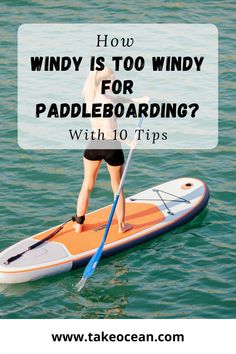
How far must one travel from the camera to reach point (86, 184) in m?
11.9

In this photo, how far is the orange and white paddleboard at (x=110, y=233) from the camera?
37.4ft

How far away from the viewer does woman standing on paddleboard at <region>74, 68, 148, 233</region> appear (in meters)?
11.3

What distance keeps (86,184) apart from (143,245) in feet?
3.45

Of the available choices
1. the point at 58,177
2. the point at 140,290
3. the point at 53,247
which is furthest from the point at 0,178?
the point at 140,290

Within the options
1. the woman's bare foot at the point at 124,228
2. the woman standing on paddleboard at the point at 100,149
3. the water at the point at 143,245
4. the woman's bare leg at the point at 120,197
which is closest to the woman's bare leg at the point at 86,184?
the woman standing on paddleboard at the point at 100,149

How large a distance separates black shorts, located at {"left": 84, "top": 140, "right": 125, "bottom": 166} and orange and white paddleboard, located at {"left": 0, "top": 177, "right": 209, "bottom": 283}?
3.22 ft

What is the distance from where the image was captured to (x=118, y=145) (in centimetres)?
1160

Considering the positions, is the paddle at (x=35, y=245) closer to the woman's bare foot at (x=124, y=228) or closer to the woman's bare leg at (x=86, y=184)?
the woman's bare leg at (x=86, y=184)

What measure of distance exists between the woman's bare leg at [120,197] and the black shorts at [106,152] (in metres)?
0.09

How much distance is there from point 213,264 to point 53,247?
1.83 m

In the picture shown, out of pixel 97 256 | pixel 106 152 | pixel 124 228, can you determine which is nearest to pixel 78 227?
pixel 124 228

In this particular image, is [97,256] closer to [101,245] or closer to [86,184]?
[101,245]

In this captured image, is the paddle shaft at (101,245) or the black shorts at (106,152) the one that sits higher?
the black shorts at (106,152)

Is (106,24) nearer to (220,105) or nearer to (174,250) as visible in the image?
(220,105)
